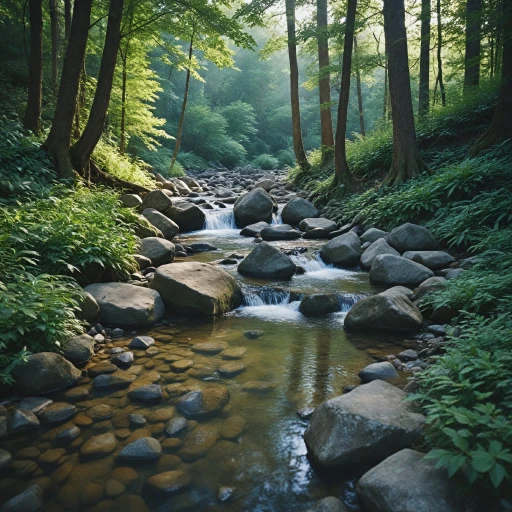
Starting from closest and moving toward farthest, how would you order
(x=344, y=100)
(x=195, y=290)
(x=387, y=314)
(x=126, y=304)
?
(x=387, y=314), (x=126, y=304), (x=195, y=290), (x=344, y=100)

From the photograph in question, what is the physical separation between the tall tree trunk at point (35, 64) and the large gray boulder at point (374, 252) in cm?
932

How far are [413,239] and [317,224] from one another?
3277 millimetres

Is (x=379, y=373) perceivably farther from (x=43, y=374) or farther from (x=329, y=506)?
(x=43, y=374)

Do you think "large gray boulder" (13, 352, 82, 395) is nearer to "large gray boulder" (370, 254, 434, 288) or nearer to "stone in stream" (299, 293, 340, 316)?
"stone in stream" (299, 293, 340, 316)

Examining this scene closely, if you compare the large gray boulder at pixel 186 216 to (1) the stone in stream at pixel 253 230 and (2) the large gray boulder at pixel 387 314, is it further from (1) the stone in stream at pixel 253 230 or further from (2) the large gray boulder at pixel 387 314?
(2) the large gray boulder at pixel 387 314

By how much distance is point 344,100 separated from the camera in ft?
38.9

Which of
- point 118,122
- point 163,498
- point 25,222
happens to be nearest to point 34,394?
point 163,498

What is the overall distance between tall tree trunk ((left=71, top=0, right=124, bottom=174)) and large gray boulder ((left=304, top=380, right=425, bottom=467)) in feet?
28.7

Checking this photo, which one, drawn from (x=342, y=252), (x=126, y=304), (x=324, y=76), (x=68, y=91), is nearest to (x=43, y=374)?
(x=126, y=304)

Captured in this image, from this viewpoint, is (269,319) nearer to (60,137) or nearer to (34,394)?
(34,394)

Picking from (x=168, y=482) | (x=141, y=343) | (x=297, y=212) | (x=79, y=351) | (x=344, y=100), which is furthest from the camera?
(x=297, y=212)

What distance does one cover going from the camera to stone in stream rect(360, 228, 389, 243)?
29.2 feet

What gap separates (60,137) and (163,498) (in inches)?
342

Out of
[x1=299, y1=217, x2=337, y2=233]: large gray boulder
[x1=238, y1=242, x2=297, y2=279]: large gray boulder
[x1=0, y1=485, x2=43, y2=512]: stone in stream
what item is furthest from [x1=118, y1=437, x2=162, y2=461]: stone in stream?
[x1=299, y1=217, x2=337, y2=233]: large gray boulder
